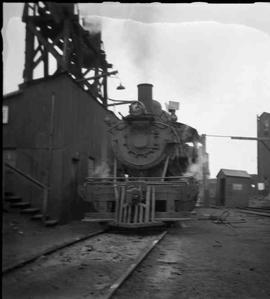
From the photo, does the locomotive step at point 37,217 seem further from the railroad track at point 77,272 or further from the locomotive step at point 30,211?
the railroad track at point 77,272

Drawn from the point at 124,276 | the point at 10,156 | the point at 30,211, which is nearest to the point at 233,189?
the point at 124,276

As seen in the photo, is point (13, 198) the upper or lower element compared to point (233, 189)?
upper

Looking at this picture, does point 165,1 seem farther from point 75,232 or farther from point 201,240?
point 75,232

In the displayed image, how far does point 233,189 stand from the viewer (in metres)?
23.0

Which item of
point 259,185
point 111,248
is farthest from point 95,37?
point 259,185

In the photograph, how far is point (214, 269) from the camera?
4.43 meters

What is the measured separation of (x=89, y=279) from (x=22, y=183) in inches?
71.9

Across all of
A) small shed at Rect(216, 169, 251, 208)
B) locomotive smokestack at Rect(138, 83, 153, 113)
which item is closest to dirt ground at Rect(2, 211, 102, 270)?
locomotive smokestack at Rect(138, 83, 153, 113)

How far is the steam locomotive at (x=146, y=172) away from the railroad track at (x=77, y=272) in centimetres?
179

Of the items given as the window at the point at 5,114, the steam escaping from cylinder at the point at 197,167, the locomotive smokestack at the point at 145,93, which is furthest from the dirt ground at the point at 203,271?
the locomotive smokestack at the point at 145,93

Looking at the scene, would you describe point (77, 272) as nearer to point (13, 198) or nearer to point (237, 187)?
point (13, 198)

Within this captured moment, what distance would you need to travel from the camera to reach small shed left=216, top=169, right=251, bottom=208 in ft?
74.9

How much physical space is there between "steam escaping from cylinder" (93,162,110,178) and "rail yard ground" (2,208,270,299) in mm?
2515

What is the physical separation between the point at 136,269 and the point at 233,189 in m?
19.7
